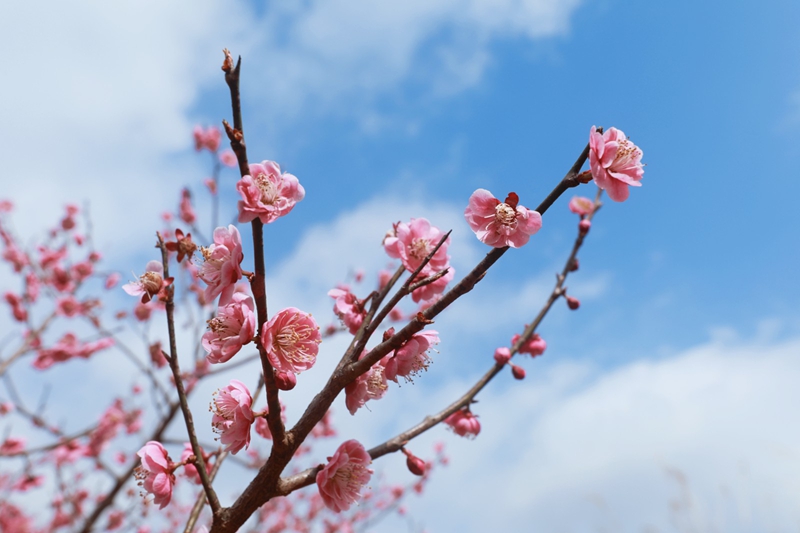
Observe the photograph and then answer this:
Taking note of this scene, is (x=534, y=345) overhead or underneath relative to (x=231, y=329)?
overhead

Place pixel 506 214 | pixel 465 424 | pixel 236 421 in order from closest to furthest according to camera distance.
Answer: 1. pixel 506 214
2. pixel 236 421
3. pixel 465 424

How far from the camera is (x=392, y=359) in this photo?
1586 millimetres

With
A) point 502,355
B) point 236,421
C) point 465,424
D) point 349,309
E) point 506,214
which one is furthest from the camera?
point 502,355

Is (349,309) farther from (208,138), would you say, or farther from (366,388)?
(208,138)

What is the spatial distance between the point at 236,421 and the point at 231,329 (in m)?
0.27

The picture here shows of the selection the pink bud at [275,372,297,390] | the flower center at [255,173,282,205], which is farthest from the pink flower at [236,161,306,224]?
the pink bud at [275,372,297,390]

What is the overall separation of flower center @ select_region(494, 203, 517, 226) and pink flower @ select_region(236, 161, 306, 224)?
0.53m

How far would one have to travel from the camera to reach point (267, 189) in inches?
55.8

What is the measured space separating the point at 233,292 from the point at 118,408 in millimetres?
7063

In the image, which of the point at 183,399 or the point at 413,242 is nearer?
the point at 183,399

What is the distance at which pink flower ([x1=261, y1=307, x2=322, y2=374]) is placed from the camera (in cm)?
144

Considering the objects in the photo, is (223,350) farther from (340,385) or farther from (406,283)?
(406,283)

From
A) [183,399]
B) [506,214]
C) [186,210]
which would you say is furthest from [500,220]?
[186,210]

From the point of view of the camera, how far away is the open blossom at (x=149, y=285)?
1.73 metres
